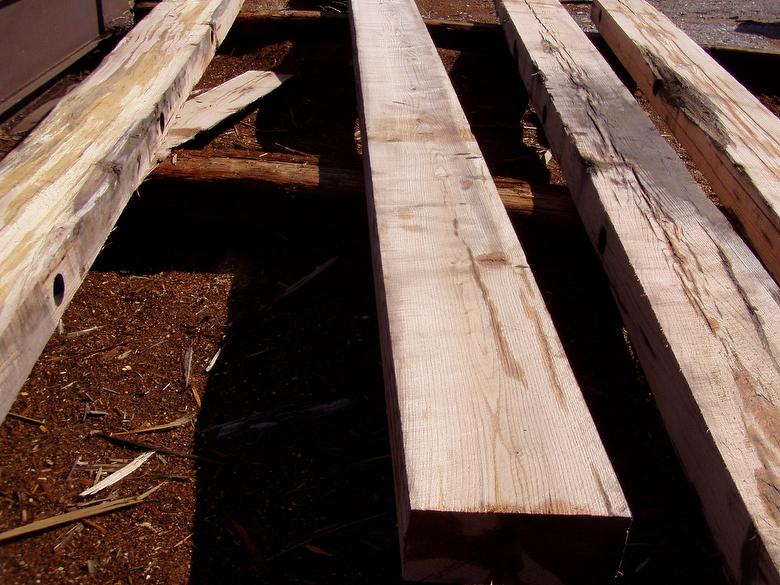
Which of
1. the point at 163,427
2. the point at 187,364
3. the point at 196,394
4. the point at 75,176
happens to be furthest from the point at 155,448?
the point at 75,176

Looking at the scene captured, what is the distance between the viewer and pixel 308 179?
299cm

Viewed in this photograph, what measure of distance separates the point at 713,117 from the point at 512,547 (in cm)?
202

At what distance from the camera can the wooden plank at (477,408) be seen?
4.29ft

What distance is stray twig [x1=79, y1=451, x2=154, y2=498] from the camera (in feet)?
6.77

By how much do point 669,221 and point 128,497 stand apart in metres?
1.58

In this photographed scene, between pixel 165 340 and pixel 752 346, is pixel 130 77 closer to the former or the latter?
pixel 165 340

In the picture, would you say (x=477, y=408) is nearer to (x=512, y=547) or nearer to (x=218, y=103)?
(x=512, y=547)

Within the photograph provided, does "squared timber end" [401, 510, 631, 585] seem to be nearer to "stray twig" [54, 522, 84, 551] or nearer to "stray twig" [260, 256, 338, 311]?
"stray twig" [54, 522, 84, 551]

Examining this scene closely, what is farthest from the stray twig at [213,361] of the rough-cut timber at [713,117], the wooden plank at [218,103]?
the rough-cut timber at [713,117]

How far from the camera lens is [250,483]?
6.94 feet

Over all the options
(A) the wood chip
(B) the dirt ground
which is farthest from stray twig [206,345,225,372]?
(A) the wood chip

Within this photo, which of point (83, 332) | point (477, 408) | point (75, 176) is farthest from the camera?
point (83, 332)

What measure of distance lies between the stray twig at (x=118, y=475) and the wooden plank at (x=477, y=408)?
31.6 inches

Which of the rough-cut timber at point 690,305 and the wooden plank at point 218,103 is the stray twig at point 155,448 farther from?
the wooden plank at point 218,103
